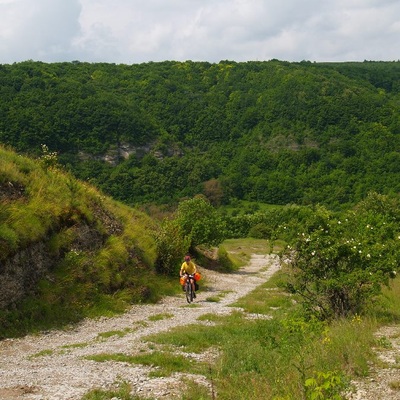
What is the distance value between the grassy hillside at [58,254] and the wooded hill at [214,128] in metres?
69.1

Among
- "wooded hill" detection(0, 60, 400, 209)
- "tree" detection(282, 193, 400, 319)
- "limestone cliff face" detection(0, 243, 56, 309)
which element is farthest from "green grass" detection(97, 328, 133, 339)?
"wooded hill" detection(0, 60, 400, 209)

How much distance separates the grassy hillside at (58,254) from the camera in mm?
13930

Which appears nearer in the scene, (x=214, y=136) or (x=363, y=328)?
(x=363, y=328)

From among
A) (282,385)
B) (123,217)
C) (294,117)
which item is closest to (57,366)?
(282,385)

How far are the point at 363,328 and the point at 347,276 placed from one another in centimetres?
204

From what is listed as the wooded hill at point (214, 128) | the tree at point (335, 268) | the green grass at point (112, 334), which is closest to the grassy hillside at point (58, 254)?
the green grass at point (112, 334)

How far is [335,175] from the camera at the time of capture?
108375mm

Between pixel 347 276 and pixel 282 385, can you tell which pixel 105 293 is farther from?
pixel 282 385

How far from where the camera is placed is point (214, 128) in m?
137

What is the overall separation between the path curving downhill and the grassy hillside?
0.86 metres

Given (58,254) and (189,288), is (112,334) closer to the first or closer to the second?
(58,254)

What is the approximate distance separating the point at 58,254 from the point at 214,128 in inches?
4815

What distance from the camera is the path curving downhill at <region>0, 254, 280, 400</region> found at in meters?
8.11

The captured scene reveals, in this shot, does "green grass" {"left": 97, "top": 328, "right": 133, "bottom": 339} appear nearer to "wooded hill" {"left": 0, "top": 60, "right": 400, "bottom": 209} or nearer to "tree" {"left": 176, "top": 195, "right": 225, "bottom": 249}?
"tree" {"left": 176, "top": 195, "right": 225, "bottom": 249}
